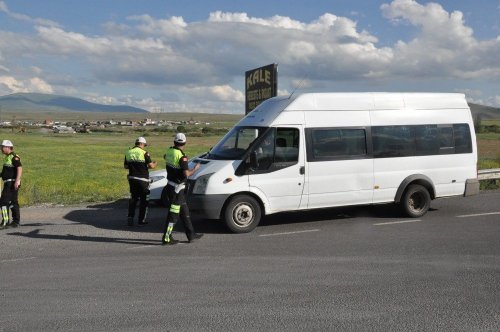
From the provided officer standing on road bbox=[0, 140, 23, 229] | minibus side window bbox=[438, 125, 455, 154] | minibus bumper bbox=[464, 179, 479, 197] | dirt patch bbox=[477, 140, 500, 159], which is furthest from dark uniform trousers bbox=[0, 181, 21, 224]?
dirt patch bbox=[477, 140, 500, 159]

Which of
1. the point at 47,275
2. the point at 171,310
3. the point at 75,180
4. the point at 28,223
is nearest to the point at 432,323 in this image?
the point at 171,310

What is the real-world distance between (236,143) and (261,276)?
3614mm

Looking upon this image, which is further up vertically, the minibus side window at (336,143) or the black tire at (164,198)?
the minibus side window at (336,143)

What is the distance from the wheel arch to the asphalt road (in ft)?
1.66

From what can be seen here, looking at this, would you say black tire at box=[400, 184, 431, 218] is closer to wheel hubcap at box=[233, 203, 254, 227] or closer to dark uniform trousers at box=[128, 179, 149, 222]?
wheel hubcap at box=[233, 203, 254, 227]

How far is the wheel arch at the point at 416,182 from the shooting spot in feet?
32.8

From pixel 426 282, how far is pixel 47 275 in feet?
14.7

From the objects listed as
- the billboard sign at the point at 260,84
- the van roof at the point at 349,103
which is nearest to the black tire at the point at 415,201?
the van roof at the point at 349,103

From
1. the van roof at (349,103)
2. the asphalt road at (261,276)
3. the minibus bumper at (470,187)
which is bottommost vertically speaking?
the asphalt road at (261,276)

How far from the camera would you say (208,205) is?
866 cm

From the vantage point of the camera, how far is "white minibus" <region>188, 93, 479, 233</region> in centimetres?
884

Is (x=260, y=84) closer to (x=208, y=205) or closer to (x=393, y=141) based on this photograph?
(x=393, y=141)

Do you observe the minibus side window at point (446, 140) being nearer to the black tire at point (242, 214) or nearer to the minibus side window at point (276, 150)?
the minibus side window at point (276, 150)

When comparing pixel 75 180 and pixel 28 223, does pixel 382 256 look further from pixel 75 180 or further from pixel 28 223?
pixel 75 180
